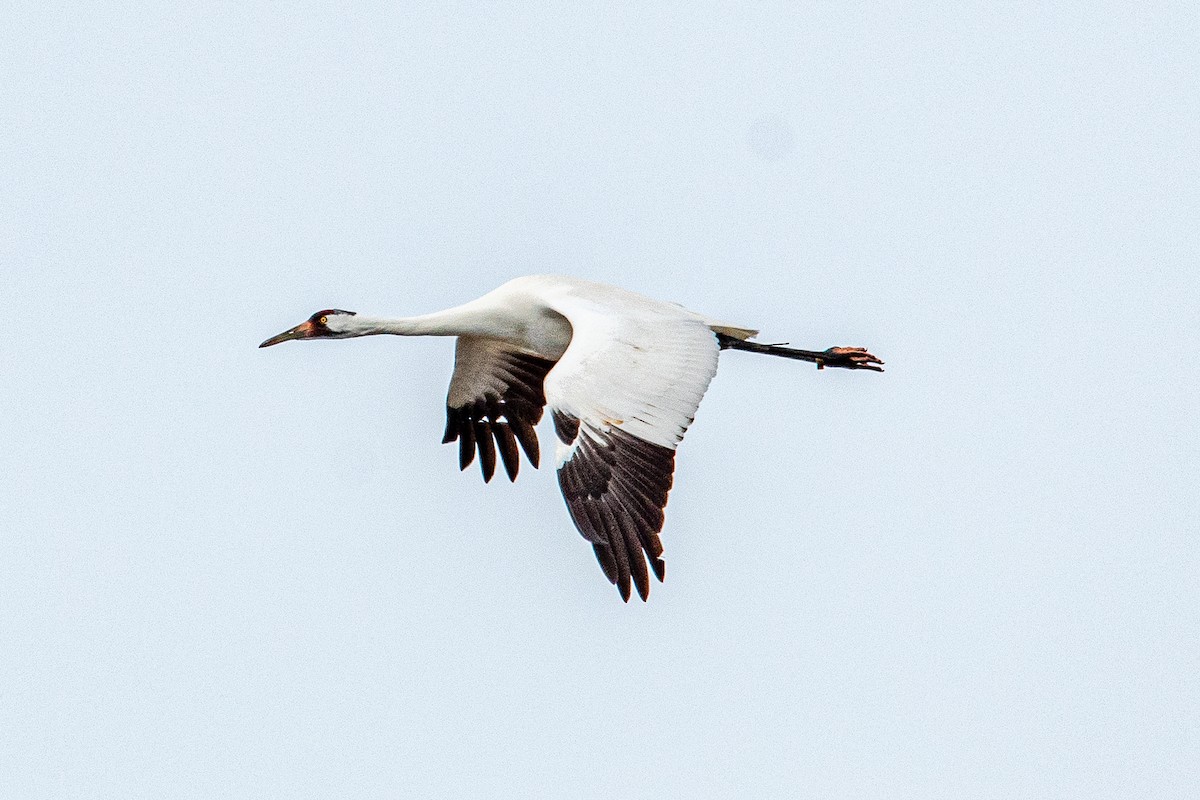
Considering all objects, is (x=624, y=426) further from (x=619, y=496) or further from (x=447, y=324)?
(x=447, y=324)

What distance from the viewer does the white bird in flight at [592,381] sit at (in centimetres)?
1160

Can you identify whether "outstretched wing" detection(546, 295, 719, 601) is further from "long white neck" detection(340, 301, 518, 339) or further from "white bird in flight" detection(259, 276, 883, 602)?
"long white neck" detection(340, 301, 518, 339)

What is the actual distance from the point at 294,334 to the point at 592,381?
3449 millimetres

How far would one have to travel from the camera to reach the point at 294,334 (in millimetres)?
14812

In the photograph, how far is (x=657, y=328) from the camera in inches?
523

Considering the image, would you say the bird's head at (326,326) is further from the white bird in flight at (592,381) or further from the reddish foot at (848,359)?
the reddish foot at (848,359)

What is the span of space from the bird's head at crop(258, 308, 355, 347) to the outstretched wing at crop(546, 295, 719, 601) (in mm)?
2386

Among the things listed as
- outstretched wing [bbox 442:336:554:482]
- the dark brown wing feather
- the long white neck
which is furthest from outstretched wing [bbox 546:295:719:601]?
outstretched wing [bbox 442:336:554:482]

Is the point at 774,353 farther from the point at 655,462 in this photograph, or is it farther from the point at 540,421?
the point at 655,462

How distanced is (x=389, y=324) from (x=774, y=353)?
3.11 metres

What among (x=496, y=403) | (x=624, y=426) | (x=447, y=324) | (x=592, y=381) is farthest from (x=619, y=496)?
(x=496, y=403)

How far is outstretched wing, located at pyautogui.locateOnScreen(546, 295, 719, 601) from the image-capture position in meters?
11.5

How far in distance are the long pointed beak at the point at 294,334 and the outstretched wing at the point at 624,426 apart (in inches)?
103

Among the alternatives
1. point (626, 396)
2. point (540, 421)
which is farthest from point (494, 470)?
point (626, 396)
